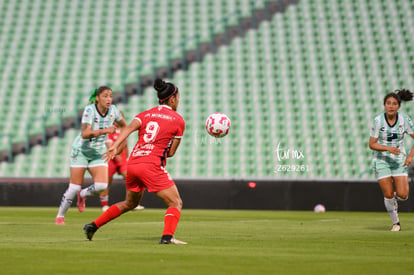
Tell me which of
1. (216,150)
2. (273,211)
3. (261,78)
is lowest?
(273,211)

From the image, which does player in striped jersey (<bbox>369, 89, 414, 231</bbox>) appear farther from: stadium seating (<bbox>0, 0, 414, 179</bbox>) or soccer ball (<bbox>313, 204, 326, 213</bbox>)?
stadium seating (<bbox>0, 0, 414, 179</bbox>)

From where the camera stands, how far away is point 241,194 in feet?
69.2

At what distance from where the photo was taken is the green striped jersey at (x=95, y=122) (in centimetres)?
1261

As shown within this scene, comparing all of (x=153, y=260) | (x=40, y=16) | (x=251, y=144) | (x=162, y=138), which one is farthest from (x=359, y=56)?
(x=153, y=260)

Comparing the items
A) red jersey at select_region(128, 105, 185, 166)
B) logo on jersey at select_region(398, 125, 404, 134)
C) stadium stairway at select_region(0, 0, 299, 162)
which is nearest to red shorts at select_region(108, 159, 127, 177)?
stadium stairway at select_region(0, 0, 299, 162)

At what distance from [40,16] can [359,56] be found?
1209 cm

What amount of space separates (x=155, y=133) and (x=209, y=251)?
1.64 m

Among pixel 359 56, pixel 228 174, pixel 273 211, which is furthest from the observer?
pixel 359 56

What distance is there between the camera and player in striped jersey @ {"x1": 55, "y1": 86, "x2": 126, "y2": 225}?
1258 centimetres

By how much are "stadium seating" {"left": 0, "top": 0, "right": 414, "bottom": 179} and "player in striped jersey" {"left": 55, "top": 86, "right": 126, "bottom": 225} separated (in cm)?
1049

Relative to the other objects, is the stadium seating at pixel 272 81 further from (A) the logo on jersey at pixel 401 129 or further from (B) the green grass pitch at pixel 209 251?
(B) the green grass pitch at pixel 209 251

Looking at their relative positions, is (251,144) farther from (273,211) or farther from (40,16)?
(40,16)

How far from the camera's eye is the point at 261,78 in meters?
26.4

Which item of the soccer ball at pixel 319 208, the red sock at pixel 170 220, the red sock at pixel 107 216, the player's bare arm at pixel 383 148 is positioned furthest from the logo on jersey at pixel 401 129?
the soccer ball at pixel 319 208
